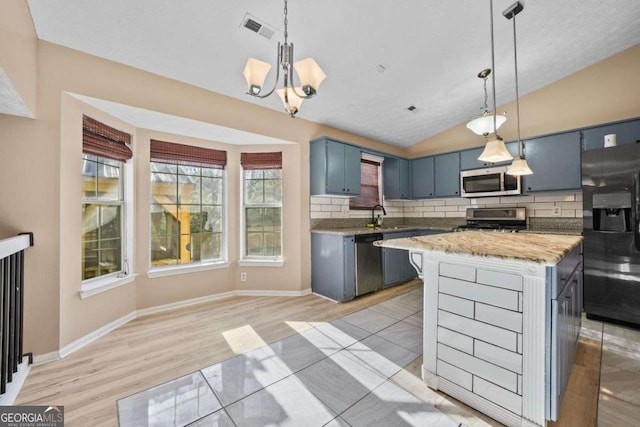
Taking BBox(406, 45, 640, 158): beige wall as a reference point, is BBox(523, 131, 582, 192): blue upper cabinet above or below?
below

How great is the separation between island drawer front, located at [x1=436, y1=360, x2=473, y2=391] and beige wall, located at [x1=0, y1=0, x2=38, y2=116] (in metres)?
3.09

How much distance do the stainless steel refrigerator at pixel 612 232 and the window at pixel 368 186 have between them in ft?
8.85

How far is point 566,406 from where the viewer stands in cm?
157

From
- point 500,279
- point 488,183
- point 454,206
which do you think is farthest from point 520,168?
point 454,206

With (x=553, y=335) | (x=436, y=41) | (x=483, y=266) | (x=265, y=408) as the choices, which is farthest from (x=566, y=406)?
(x=436, y=41)

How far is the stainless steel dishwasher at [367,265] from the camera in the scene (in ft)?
11.3

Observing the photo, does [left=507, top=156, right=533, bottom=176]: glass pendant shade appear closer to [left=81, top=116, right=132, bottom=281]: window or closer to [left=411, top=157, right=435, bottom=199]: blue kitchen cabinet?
[left=411, top=157, right=435, bottom=199]: blue kitchen cabinet

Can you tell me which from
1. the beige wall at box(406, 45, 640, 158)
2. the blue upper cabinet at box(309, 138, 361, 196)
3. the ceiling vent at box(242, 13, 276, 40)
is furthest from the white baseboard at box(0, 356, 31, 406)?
the beige wall at box(406, 45, 640, 158)

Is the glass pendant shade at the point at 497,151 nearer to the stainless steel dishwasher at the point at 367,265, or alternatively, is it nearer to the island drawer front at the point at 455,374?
the island drawer front at the point at 455,374

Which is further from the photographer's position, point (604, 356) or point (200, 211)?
point (200, 211)

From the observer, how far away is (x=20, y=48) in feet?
5.54

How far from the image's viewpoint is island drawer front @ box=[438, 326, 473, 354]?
153cm

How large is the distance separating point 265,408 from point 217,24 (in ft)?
9.15

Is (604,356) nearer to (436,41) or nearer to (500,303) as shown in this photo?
(500,303)
